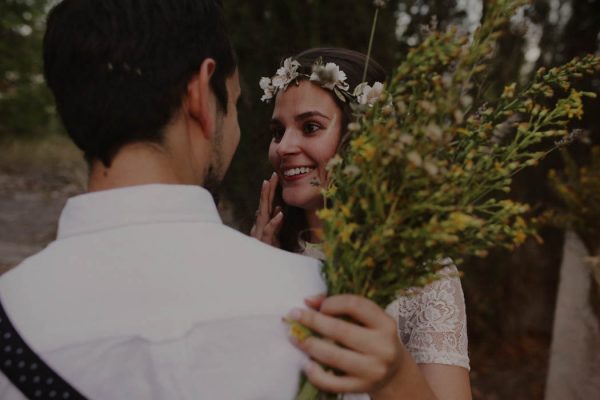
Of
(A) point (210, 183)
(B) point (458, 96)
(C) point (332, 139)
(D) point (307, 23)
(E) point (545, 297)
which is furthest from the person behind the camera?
(E) point (545, 297)

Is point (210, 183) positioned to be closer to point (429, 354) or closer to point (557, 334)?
point (429, 354)

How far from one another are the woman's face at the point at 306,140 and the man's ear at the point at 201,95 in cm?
121

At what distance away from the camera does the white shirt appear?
1.09 meters

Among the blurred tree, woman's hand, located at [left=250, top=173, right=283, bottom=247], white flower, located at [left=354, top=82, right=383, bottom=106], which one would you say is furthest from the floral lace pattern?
the blurred tree

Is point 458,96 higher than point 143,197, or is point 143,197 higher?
point 458,96

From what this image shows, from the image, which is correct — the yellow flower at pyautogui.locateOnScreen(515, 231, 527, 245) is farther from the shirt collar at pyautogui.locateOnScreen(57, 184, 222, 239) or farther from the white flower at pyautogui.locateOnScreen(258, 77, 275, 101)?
the white flower at pyautogui.locateOnScreen(258, 77, 275, 101)

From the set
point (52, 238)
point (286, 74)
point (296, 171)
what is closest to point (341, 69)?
point (286, 74)

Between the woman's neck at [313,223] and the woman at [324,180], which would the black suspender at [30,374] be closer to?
the woman at [324,180]

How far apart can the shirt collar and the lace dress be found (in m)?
0.87

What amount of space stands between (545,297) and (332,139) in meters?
5.06

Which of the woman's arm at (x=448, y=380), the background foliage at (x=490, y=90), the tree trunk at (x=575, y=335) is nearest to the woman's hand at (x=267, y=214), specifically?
the woman's arm at (x=448, y=380)

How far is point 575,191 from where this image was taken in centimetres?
370

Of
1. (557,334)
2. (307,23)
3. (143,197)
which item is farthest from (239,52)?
(143,197)

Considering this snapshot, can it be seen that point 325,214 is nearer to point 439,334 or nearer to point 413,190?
point 413,190
